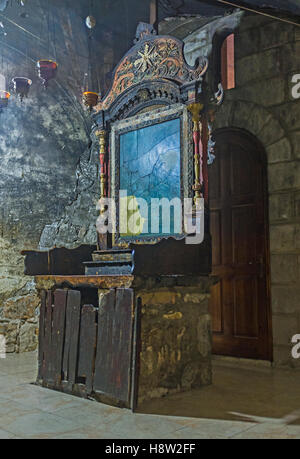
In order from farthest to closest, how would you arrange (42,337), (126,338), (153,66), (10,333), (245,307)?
(10,333) → (245,307) → (153,66) → (42,337) → (126,338)

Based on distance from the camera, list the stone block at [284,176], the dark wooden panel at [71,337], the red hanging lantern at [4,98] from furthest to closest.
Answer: the red hanging lantern at [4,98]
the stone block at [284,176]
the dark wooden panel at [71,337]

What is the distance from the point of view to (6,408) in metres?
3.15

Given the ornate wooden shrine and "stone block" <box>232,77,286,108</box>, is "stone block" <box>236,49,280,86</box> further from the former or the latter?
the ornate wooden shrine

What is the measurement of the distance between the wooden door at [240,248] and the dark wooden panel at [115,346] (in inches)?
83.3

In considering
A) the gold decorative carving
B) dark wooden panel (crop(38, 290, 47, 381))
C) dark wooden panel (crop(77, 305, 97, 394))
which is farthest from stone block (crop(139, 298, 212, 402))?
the gold decorative carving

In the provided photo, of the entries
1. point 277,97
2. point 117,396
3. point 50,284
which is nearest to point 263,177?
point 277,97

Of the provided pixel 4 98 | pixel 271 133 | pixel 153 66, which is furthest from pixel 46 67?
pixel 271 133

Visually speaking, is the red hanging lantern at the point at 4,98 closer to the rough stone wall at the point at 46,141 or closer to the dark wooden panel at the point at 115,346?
the rough stone wall at the point at 46,141

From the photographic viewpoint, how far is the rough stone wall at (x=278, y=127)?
465 cm

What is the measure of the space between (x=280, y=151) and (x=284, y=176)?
29 centimetres

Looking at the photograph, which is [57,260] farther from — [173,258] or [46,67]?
[46,67]

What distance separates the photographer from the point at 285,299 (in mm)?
4664

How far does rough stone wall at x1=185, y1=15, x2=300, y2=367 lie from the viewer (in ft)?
15.3

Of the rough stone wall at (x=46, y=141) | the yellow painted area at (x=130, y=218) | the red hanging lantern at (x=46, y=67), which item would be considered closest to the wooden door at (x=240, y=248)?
the yellow painted area at (x=130, y=218)
